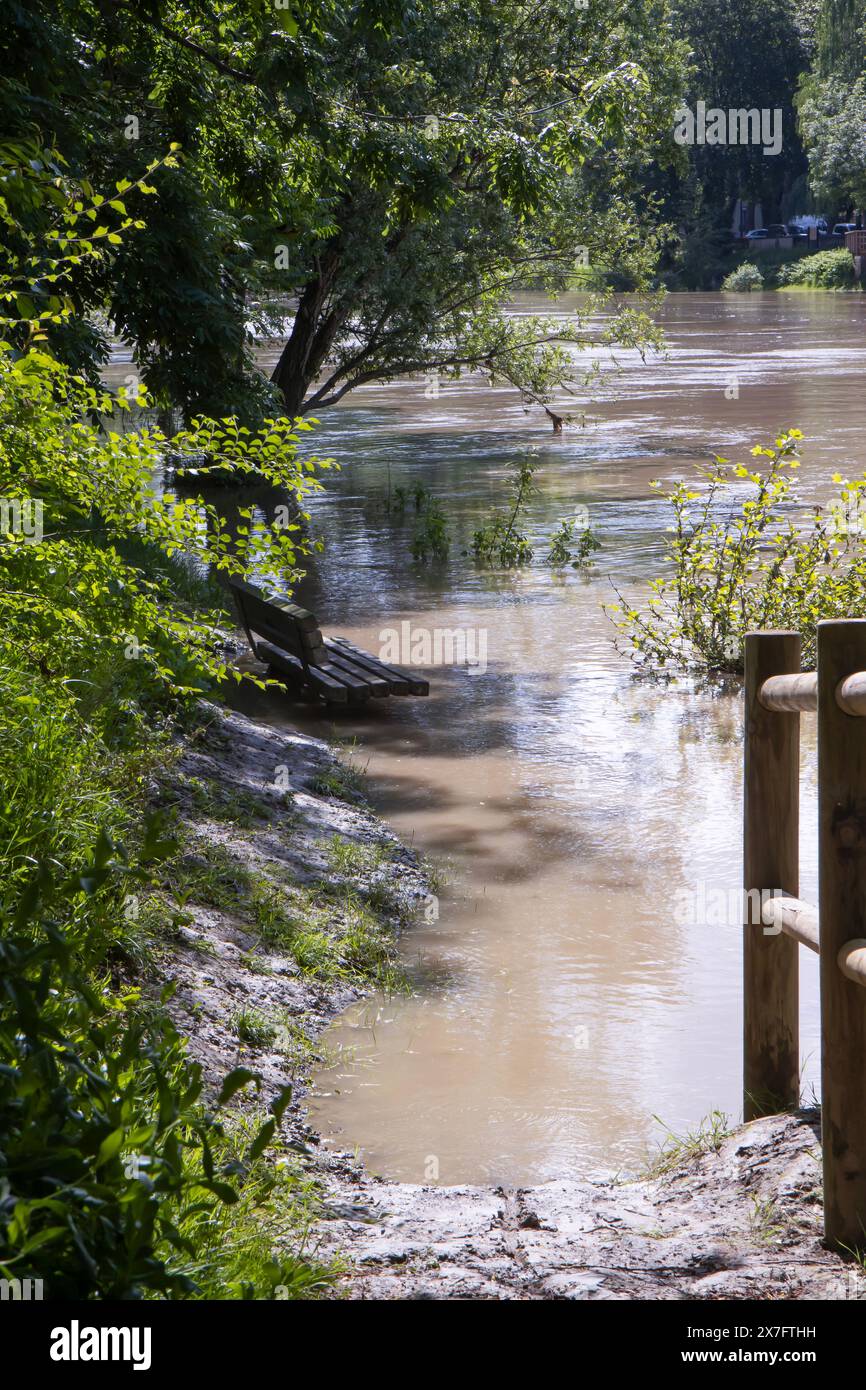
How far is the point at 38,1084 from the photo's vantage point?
2.04m

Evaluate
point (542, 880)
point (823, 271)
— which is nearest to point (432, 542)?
point (542, 880)

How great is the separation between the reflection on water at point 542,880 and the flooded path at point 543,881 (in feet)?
0.04

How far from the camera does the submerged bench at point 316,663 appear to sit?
9.39 metres

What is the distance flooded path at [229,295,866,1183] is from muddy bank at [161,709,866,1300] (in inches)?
10.3

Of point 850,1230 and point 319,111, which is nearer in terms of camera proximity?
point 850,1230

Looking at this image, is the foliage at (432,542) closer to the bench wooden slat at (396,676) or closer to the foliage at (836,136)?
the bench wooden slat at (396,676)

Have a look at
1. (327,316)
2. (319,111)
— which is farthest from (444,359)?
(319,111)

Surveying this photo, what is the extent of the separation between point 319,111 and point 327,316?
9.63 metres

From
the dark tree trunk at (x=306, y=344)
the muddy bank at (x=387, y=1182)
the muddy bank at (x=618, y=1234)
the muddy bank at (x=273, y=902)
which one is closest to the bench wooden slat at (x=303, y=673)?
the muddy bank at (x=273, y=902)

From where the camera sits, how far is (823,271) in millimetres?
76938

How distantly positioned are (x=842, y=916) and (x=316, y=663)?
6518 mm

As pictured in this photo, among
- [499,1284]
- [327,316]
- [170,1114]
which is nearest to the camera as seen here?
[170,1114]

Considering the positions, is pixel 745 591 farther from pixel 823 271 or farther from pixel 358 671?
pixel 823 271

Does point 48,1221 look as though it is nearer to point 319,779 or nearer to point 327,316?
point 319,779
